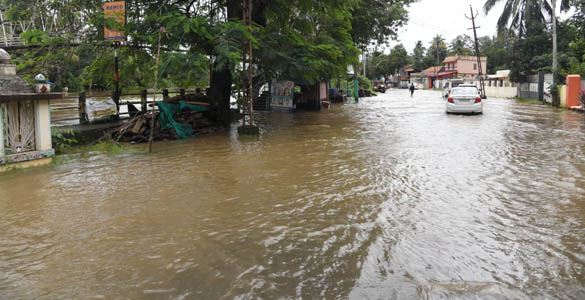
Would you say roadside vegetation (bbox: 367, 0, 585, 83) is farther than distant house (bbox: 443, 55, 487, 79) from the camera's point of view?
No

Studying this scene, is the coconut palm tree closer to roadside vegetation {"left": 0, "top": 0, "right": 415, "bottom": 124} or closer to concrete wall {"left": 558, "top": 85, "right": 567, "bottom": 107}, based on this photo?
concrete wall {"left": 558, "top": 85, "right": 567, "bottom": 107}

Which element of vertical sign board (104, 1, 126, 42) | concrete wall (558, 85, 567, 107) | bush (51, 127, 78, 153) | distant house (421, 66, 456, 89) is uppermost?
distant house (421, 66, 456, 89)

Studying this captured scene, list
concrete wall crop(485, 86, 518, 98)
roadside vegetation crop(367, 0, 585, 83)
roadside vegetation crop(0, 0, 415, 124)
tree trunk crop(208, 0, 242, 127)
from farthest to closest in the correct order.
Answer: concrete wall crop(485, 86, 518, 98)
roadside vegetation crop(367, 0, 585, 83)
tree trunk crop(208, 0, 242, 127)
roadside vegetation crop(0, 0, 415, 124)

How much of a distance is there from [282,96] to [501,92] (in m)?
26.1

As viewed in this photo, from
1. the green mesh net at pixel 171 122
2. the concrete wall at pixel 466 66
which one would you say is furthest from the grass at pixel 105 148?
the concrete wall at pixel 466 66

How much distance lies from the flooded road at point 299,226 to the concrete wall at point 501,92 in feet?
103

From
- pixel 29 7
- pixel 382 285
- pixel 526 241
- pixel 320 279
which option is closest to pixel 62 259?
pixel 320 279

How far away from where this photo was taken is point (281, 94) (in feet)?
85.2

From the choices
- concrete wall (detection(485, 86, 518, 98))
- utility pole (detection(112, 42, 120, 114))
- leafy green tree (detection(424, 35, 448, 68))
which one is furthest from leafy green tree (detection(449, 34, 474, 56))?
utility pole (detection(112, 42, 120, 114))

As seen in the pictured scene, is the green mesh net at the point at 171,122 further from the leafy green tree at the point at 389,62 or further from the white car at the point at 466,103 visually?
the leafy green tree at the point at 389,62

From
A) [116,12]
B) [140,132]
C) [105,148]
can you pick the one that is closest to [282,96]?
[140,132]

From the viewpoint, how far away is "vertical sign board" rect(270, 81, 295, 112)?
25.6 m

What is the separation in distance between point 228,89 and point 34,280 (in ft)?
44.2

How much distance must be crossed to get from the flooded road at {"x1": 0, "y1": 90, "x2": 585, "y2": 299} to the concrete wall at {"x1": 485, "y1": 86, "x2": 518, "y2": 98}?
3130 centimetres
